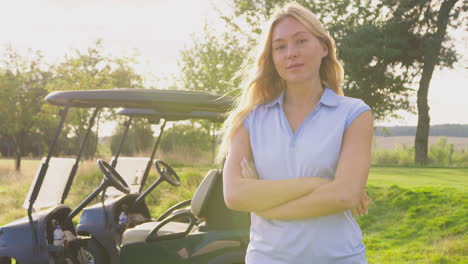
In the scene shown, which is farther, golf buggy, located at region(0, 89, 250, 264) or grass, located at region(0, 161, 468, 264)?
grass, located at region(0, 161, 468, 264)

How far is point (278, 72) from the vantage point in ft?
6.53

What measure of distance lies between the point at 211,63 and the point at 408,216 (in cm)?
1710

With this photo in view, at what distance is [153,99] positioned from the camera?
3.87 m

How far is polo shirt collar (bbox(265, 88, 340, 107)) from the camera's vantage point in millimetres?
1832

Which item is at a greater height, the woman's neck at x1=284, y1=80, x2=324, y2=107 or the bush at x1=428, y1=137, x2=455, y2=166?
the woman's neck at x1=284, y1=80, x2=324, y2=107

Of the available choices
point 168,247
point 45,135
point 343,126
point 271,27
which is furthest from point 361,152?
point 45,135

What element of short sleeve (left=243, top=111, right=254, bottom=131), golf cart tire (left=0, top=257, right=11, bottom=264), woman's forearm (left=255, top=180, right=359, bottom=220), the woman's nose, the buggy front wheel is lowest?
the buggy front wheel

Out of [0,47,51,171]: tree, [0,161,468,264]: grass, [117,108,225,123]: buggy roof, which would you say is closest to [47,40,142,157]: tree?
[0,47,51,171]: tree

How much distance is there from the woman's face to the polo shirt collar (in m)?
0.07

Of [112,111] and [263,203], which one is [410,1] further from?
[263,203]

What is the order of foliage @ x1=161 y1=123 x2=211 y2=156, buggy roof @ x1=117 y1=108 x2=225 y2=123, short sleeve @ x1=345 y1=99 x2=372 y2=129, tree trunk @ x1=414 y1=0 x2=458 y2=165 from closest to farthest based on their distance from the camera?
short sleeve @ x1=345 y1=99 x2=372 y2=129 → buggy roof @ x1=117 y1=108 x2=225 y2=123 → tree trunk @ x1=414 y1=0 x2=458 y2=165 → foliage @ x1=161 y1=123 x2=211 y2=156

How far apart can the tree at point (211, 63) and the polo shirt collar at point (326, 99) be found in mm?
20820

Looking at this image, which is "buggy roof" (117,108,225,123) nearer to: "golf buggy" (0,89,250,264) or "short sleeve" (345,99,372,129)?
"golf buggy" (0,89,250,264)

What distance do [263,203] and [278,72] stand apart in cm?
49
